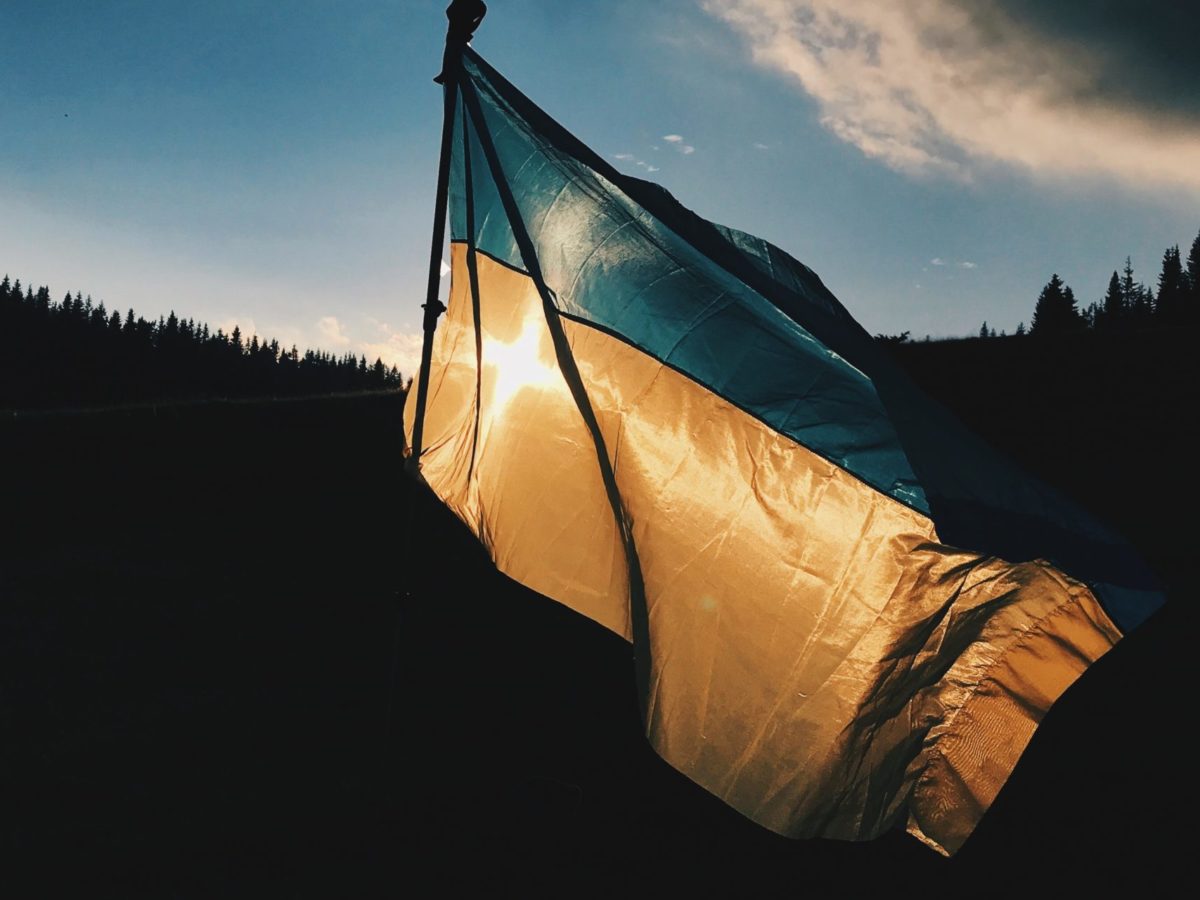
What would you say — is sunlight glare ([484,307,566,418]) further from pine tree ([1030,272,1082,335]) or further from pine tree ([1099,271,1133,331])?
pine tree ([1099,271,1133,331])

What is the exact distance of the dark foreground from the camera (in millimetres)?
4547

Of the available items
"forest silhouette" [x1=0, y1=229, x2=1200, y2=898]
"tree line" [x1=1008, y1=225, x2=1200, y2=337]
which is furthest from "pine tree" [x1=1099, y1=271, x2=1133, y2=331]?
"forest silhouette" [x1=0, y1=229, x2=1200, y2=898]

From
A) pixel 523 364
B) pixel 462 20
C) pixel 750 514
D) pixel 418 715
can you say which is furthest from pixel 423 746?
pixel 462 20

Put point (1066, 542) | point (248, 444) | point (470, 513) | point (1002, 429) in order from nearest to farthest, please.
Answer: point (1066, 542) < point (470, 513) < point (1002, 429) < point (248, 444)

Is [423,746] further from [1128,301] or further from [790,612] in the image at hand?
[1128,301]

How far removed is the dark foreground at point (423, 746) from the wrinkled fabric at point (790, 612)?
1.34 meters

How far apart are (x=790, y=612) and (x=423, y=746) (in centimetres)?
474

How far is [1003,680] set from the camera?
8.26 feet

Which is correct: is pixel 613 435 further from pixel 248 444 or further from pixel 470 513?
pixel 248 444

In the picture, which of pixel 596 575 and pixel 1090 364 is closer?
pixel 596 575

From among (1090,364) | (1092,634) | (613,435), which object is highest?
(1090,364)

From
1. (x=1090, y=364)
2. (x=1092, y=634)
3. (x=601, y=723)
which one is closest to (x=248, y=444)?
(x=601, y=723)

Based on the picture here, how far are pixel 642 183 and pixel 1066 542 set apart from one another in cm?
273

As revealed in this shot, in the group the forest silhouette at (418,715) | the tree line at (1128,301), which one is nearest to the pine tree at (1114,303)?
the tree line at (1128,301)
